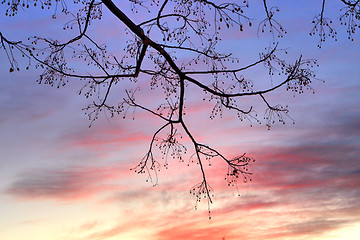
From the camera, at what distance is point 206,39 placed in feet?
34.1

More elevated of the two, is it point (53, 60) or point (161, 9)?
point (161, 9)

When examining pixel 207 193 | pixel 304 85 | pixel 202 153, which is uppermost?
pixel 304 85

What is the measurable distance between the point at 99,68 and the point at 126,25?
168 centimetres

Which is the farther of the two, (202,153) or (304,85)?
(202,153)

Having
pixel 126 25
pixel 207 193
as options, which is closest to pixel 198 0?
pixel 126 25

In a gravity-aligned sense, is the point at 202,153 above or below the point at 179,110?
below

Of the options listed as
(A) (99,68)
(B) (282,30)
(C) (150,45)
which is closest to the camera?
(B) (282,30)

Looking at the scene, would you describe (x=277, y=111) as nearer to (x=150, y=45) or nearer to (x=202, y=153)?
(x=202, y=153)

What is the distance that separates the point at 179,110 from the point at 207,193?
210 centimetres

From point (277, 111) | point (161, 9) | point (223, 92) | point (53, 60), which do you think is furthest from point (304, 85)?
point (53, 60)

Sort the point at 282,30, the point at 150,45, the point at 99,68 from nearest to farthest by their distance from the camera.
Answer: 1. the point at 282,30
2. the point at 150,45
3. the point at 99,68

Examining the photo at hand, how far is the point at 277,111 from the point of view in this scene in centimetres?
1073

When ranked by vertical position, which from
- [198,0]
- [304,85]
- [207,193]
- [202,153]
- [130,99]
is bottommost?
[207,193]

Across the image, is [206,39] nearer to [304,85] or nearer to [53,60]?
[304,85]
